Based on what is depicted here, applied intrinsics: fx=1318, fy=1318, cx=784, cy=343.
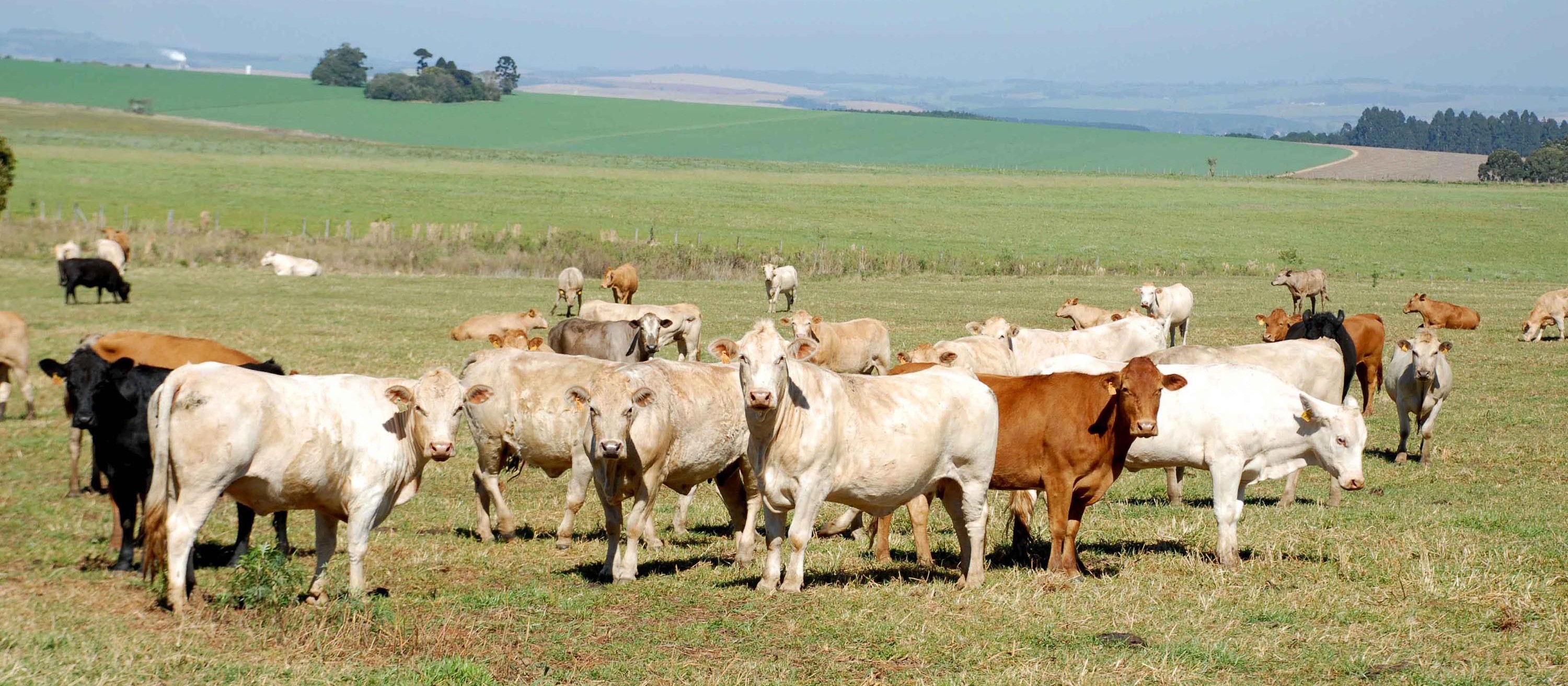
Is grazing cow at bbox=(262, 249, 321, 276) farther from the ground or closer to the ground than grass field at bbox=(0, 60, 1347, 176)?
closer to the ground

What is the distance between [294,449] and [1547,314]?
3034 cm

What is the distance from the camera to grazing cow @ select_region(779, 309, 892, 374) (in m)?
21.3

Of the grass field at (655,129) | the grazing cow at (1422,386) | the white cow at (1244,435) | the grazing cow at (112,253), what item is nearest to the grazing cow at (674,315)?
the grazing cow at (1422,386)

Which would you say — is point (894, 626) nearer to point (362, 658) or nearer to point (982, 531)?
point (982, 531)

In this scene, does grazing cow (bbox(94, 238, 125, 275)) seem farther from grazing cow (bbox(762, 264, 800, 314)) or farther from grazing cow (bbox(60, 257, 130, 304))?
grazing cow (bbox(762, 264, 800, 314))

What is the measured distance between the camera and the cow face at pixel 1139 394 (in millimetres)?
10180

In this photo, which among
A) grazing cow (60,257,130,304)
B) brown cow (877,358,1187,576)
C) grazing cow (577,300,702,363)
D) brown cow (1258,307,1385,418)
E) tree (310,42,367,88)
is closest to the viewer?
brown cow (877,358,1187,576)

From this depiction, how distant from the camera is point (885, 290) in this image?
4125cm

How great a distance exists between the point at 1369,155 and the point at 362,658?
159881 millimetres

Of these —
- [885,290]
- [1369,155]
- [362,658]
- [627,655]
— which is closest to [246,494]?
[362,658]

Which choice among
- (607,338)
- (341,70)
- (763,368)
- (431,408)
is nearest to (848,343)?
(607,338)

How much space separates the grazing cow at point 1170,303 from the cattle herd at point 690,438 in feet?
55.2

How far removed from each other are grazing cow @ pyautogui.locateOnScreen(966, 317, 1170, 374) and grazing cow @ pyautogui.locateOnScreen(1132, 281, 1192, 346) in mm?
9870

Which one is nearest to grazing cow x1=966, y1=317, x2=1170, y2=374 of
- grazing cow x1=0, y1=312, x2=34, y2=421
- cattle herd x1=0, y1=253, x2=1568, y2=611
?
cattle herd x1=0, y1=253, x2=1568, y2=611
